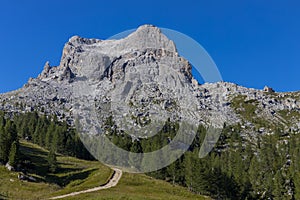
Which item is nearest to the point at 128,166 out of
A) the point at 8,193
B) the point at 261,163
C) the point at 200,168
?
the point at 200,168

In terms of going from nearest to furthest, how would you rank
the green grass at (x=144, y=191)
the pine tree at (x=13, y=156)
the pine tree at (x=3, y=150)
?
the green grass at (x=144, y=191) → the pine tree at (x=13, y=156) → the pine tree at (x=3, y=150)

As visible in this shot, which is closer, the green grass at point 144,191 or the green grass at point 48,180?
the green grass at point 144,191

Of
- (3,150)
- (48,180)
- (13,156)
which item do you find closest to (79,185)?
(48,180)

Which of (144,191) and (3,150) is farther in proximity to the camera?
(3,150)

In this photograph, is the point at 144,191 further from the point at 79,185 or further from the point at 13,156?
the point at 13,156

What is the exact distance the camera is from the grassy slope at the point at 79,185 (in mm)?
60594

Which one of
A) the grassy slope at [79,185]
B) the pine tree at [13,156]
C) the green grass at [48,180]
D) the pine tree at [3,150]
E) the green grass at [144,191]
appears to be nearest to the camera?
the green grass at [144,191]

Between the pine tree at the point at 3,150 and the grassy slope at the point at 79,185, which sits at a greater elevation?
the pine tree at the point at 3,150

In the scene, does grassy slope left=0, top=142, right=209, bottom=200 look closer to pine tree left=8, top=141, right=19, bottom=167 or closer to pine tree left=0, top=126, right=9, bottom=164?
pine tree left=8, top=141, right=19, bottom=167

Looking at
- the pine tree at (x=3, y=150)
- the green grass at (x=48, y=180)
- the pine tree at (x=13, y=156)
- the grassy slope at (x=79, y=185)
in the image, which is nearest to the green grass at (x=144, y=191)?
the grassy slope at (x=79, y=185)

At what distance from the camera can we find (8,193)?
205 ft

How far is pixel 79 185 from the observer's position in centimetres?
7369

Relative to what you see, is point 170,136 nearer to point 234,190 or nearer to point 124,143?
point 124,143

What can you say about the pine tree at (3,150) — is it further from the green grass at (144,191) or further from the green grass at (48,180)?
the green grass at (144,191)
